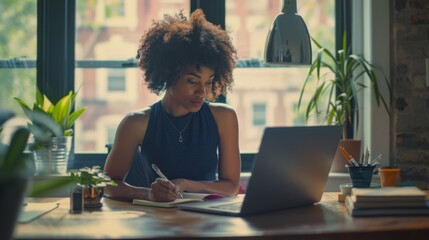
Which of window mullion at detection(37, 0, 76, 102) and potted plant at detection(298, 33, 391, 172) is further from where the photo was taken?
window mullion at detection(37, 0, 76, 102)

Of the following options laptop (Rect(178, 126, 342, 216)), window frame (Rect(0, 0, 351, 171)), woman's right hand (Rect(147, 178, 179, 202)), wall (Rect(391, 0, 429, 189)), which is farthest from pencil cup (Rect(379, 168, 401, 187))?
window frame (Rect(0, 0, 351, 171))

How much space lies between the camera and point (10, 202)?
1.47 m

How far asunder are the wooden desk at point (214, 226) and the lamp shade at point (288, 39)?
2.45 ft

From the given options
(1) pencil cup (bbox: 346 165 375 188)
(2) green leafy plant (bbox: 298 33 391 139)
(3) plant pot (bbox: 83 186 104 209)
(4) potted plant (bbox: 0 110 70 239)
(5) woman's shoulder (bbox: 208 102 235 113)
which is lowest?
(3) plant pot (bbox: 83 186 104 209)

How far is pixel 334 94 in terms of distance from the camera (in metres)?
4.49

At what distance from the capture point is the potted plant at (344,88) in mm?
4160

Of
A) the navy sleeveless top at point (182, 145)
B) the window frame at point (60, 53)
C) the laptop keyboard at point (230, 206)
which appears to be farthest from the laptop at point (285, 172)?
the window frame at point (60, 53)

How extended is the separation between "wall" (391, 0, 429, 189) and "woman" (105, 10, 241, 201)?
46.5 inches

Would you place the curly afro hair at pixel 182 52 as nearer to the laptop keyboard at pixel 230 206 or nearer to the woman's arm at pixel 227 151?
the woman's arm at pixel 227 151

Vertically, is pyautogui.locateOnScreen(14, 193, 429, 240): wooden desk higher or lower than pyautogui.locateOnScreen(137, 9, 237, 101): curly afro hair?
lower

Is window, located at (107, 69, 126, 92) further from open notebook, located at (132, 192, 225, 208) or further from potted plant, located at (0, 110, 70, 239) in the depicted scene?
potted plant, located at (0, 110, 70, 239)

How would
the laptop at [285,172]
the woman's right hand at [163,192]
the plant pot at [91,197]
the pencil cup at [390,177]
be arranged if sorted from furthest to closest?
the pencil cup at [390,177], the woman's right hand at [163,192], the plant pot at [91,197], the laptop at [285,172]

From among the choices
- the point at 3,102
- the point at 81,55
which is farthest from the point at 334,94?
the point at 3,102

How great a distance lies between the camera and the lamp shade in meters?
2.91
